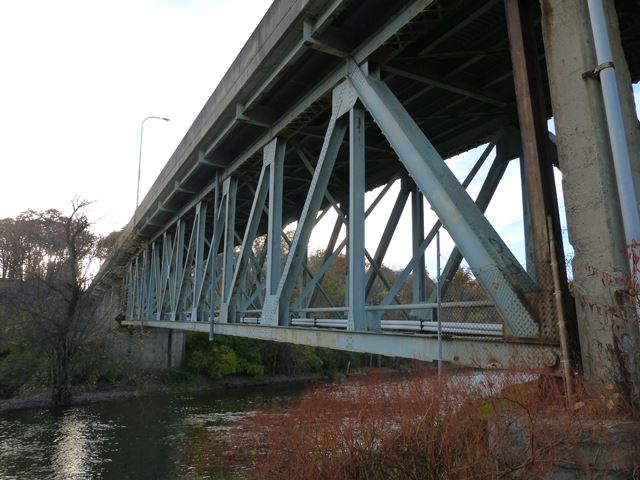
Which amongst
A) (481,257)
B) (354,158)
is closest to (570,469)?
(481,257)

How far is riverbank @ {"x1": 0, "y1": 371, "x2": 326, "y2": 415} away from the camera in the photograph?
23109 mm

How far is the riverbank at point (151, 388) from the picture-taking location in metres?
23.1

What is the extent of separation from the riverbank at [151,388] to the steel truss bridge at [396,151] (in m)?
13.8

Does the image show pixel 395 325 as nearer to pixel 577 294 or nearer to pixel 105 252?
pixel 577 294

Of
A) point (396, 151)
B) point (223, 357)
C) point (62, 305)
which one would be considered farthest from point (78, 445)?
point (223, 357)

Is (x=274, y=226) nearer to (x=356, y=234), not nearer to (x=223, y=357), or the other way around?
(x=356, y=234)

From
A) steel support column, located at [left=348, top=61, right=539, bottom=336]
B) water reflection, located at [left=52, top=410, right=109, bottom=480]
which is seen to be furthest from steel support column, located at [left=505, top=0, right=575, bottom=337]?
water reflection, located at [left=52, top=410, right=109, bottom=480]

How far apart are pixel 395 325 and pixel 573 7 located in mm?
4548

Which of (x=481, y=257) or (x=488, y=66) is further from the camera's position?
(x=488, y=66)

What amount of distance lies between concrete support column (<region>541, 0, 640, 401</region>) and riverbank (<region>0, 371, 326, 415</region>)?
81.7 ft

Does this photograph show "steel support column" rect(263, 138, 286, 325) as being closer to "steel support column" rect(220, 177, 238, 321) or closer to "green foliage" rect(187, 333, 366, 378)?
"steel support column" rect(220, 177, 238, 321)

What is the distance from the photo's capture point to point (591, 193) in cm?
385

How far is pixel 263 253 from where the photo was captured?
41.4 feet

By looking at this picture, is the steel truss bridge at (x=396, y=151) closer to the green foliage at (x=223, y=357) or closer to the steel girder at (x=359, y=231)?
the steel girder at (x=359, y=231)
